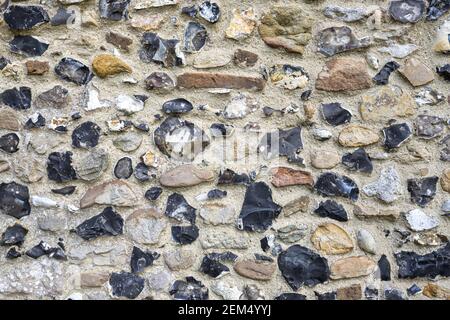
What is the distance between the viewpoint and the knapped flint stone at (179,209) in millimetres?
2266

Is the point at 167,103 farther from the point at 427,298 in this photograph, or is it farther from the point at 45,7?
the point at 427,298

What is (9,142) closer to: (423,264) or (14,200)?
(14,200)

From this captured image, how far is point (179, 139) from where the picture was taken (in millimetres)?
2273

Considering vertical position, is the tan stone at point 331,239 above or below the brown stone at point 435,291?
above

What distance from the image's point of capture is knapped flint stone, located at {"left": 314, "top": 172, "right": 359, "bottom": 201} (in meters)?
2.28

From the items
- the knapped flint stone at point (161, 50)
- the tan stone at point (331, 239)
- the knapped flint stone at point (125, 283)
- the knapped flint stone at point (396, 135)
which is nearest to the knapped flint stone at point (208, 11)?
the knapped flint stone at point (161, 50)

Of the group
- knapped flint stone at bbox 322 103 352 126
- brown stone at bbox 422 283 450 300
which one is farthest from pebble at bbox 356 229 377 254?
knapped flint stone at bbox 322 103 352 126

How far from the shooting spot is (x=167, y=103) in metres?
2.28

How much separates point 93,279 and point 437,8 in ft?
4.92

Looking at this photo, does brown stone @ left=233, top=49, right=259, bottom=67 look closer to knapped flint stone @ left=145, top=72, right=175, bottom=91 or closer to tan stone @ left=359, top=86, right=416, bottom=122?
knapped flint stone @ left=145, top=72, right=175, bottom=91

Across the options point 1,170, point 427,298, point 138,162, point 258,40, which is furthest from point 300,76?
point 1,170

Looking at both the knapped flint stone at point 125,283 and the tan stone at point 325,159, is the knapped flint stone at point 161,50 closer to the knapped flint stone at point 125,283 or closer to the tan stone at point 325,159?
the tan stone at point 325,159
